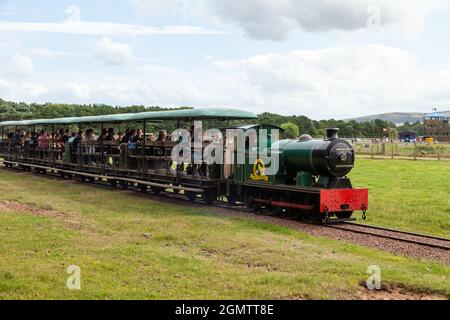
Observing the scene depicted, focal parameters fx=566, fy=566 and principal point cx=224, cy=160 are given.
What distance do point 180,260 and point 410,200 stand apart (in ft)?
38.0

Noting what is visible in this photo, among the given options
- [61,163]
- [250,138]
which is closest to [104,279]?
[250,138]

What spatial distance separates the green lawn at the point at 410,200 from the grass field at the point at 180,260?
41 cm

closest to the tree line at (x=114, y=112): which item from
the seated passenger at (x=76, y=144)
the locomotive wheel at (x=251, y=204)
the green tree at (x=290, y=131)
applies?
the green tree at (x=290, y=131)

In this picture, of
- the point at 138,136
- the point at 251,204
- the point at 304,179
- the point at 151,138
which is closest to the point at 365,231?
the point at 304,179

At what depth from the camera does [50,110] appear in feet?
246

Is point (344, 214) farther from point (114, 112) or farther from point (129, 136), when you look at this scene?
point (114, 112)

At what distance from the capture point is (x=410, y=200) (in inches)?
747

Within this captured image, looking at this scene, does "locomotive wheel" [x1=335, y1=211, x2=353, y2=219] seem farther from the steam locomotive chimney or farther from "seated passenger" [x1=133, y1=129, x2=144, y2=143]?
"seated passenger" [x1=133, y1=129, x2=144, y2=143]

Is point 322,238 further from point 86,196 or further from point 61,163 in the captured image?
point 61,163

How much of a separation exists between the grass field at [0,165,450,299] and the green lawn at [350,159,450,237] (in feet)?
1.35

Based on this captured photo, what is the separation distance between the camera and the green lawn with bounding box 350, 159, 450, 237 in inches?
609

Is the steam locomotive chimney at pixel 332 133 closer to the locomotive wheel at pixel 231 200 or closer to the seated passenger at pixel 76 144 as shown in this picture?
the locomotive wheel at pixel 231 200

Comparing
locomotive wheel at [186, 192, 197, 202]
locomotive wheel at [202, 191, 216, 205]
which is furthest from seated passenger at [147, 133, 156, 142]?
locomotive wheel at [202, 191, 216, 205]
